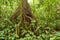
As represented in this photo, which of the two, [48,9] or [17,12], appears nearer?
[17,12]

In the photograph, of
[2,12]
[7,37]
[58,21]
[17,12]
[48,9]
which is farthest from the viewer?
[58,21]

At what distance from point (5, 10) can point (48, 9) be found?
166 centimetres

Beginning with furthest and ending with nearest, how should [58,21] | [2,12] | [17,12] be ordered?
[58,21] → [2,12] → [17,12]

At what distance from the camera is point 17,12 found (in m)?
4.74

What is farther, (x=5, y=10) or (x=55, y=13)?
(x=55, y=13)

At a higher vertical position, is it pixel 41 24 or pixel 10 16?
pixel 10 16

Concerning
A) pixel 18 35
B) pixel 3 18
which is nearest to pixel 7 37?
pixel 18 35

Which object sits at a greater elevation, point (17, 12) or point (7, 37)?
point (17, 12)

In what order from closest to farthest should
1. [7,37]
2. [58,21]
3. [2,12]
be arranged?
[7,37] → [2,12] → [58,21]

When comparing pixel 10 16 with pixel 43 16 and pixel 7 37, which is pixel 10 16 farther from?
pixel 43 16

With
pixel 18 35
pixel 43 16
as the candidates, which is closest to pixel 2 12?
pixel 18 35

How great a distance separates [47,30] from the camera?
16.2 feet

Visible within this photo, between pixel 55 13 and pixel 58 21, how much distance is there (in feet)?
1.34

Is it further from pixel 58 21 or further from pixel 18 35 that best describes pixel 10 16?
pixel 58 21
